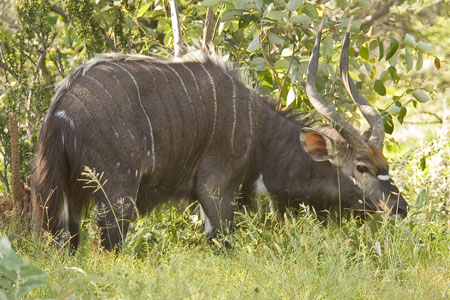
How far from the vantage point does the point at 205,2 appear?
13.7 feet

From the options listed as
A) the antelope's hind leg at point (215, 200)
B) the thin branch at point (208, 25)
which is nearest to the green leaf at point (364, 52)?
the thin branch at point (208, 25)

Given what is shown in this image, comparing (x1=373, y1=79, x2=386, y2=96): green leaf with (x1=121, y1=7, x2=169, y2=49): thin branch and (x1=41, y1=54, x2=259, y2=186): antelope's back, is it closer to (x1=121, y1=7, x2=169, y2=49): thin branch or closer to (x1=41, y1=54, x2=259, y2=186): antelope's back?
(x1=41, y1=54, x2=259, y2=186): antelope's back

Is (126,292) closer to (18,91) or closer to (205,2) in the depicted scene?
(205,2)

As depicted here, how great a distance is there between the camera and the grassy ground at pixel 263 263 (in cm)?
289

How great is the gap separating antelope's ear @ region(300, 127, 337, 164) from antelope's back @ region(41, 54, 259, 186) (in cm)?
27

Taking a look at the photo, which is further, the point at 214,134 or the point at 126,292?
the point at 214,134

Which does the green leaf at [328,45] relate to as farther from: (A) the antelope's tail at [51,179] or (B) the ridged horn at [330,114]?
(A) the antelope's tail at [51,179]

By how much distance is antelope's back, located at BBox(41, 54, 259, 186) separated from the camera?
3596 mm

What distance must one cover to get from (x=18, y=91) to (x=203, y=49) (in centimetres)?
114

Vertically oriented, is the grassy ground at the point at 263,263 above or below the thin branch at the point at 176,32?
below

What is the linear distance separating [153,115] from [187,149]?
0.26m

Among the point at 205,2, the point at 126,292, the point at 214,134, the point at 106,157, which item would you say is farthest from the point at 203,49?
the point at 126,292

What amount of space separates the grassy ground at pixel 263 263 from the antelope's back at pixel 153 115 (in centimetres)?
42

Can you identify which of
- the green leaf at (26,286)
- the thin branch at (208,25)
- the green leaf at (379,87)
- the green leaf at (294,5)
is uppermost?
the green leaf at (294,5)
